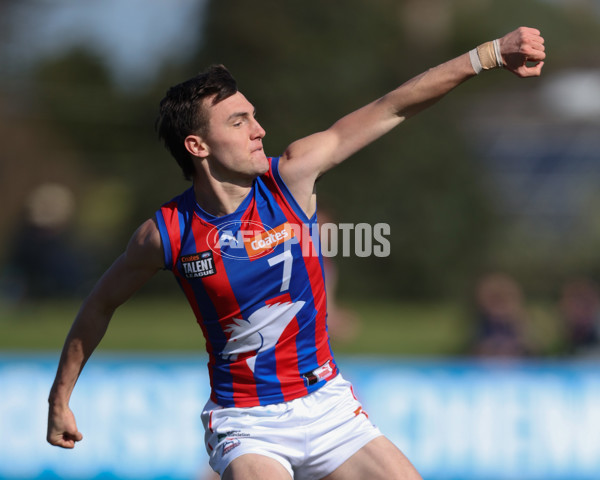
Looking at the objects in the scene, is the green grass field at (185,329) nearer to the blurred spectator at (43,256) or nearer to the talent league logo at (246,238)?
the blurred spectator at (43,256)

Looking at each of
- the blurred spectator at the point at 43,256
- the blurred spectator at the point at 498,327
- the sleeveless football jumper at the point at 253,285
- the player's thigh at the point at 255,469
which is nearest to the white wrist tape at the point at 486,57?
the sleeveless football jumper at the point at 253,285

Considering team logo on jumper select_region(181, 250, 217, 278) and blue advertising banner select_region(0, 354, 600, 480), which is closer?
team logo on jumper select_region(181, 250, 217, 278)

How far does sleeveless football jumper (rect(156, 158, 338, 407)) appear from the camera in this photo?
4656 millimetres

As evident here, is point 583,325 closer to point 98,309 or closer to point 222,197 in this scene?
point 222,197

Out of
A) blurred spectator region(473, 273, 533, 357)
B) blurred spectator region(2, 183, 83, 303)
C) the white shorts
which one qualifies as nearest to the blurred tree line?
blurred spectator region(2, 183, 83, 303)

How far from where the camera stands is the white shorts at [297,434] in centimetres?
460

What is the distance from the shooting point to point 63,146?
39.0 metres

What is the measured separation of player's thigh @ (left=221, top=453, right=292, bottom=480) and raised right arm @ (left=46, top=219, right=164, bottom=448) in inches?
38.0

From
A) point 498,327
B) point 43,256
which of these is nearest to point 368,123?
point 498,327

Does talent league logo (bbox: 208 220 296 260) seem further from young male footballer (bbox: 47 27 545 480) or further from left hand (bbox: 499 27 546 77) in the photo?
left hand (bbox: 499 27 546 77)

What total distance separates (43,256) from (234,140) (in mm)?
14086

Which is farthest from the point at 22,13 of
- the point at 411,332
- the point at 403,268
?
the point at 411,332

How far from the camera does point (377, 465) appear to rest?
4535mm

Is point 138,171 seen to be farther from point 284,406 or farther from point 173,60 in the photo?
point 284,406
